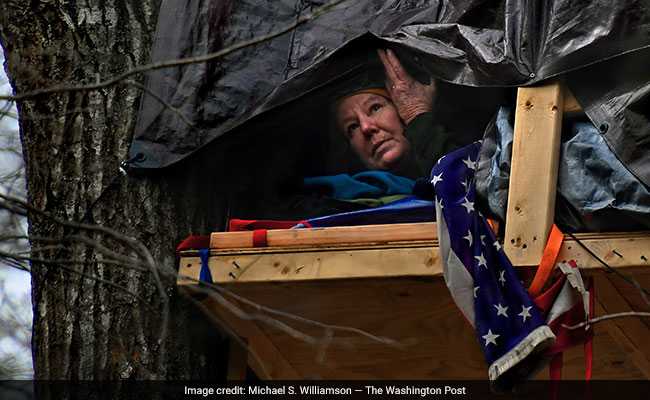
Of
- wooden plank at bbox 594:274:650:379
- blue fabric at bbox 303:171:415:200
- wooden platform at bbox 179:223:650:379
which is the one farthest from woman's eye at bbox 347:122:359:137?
wooden plank at bbox 594:274:650:379

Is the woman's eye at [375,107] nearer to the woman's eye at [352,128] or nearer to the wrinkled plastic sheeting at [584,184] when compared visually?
the woman's eye at [352,128]

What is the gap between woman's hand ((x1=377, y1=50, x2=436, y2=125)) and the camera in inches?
179

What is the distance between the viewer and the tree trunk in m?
4.12

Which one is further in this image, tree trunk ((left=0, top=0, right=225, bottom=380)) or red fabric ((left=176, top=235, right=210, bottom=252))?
red fabric ((left=176, top=235, right=210, bottom=252))

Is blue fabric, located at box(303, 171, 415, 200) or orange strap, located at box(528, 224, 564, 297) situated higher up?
blue fabric, located at box(303, 171, 415, 200)

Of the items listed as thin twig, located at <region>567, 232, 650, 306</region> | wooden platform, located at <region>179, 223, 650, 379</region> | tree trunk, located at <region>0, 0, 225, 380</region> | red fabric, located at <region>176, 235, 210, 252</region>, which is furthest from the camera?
red fabric, located at <region>176, 235, 210, 252</region>

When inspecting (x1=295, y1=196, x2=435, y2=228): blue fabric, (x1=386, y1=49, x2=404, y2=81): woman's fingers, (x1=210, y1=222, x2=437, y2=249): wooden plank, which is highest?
(x1=386, y1=49, x2=404, y2=81): woman's fingers

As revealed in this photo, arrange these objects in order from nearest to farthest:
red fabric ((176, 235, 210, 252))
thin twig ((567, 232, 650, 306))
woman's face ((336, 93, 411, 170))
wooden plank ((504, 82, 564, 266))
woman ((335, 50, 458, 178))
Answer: thin twig ((567, 232, 650, 306)) < wooden plank ((504, 82, 564, 266)) < red fabric ((176, 235, 210, 252)) < woman ((335, 50, 458, 178)) < woman's face ((336, 93, 411, 170))

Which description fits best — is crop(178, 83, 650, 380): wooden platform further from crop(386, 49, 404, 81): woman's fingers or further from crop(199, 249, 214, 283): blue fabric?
crop(386, 49, 404, 81): woman's fingers

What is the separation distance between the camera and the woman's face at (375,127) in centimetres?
477

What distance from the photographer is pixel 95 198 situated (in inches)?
168

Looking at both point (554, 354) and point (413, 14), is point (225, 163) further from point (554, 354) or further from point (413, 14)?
point (554, 354)

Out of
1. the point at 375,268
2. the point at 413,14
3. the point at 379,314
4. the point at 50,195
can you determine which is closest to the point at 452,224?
the point at 375,268

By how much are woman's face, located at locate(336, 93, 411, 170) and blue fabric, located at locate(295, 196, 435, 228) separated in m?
0.53
